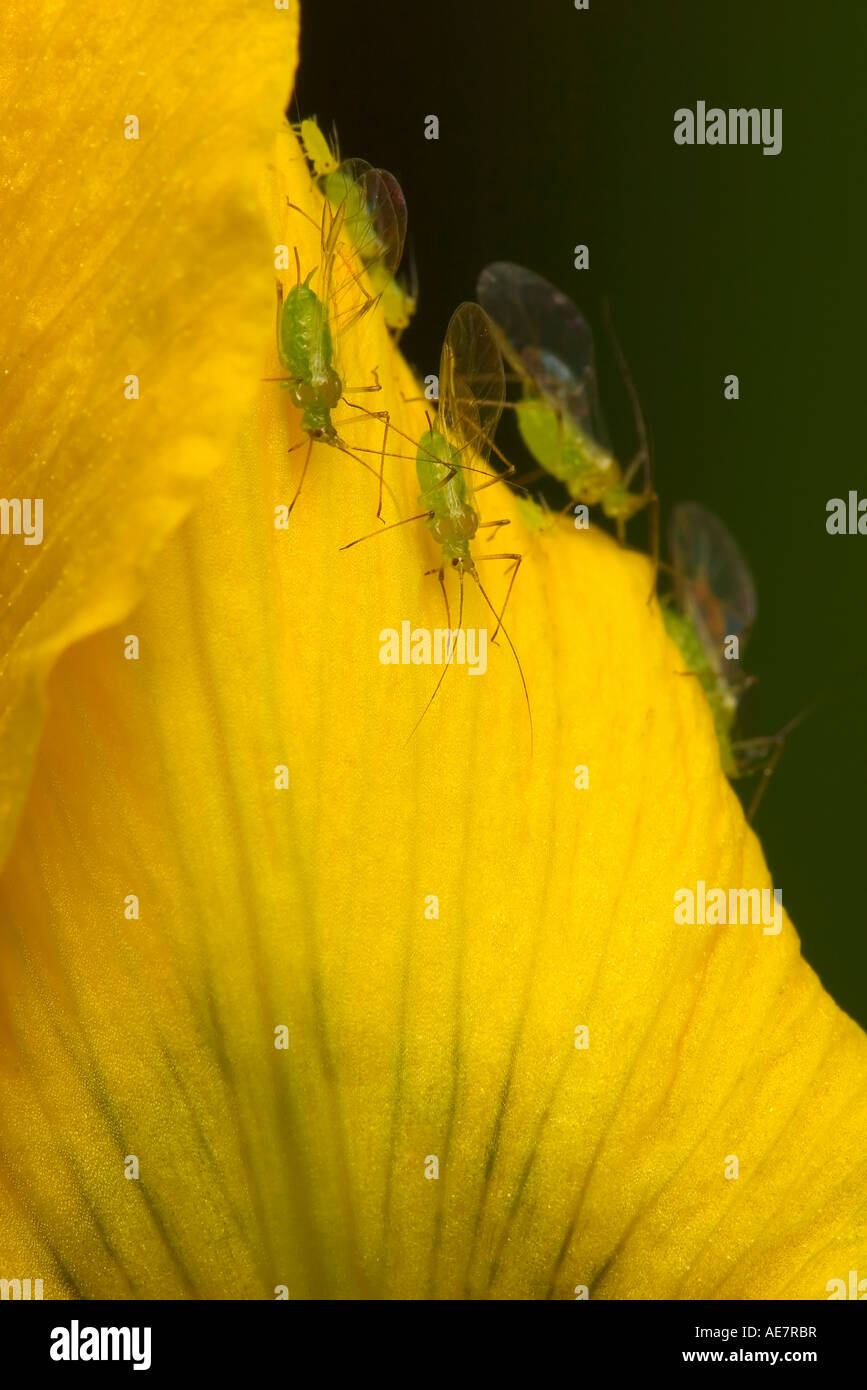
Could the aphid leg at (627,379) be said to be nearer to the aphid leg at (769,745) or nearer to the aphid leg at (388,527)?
the aphid leg at (769,745)

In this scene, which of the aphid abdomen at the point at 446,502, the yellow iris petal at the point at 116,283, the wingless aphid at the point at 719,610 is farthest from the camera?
the wingless aphid at the point at 719,610

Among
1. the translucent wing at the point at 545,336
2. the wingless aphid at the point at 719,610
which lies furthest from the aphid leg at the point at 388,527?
the translucent wing at the point at 545,336

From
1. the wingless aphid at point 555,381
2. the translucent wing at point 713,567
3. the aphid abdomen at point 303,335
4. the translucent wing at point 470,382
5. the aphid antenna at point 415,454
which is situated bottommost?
the aphid antenna at point 415,454

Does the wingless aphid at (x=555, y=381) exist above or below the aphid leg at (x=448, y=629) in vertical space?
above

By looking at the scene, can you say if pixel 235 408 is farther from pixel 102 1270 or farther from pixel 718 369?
pixel 718 369

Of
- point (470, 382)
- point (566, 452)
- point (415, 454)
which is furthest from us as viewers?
point (566, 452)

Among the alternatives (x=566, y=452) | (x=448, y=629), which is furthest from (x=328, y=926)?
(x=566, y=452)

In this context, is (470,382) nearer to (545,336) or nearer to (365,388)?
(365,388)
